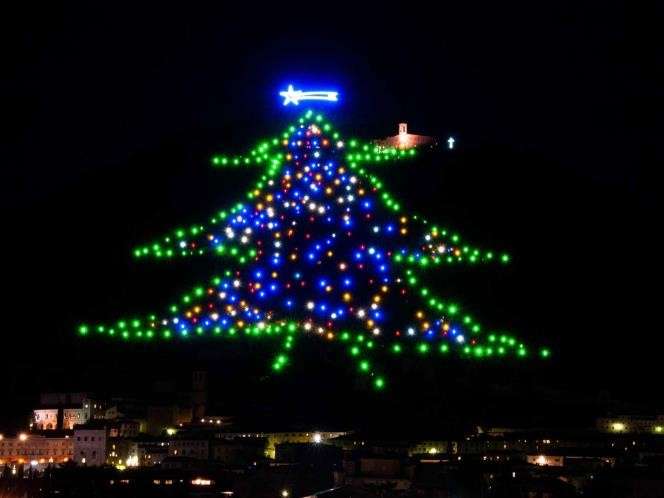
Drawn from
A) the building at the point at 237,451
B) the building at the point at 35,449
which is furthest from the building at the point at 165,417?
the building at the point at 237,451

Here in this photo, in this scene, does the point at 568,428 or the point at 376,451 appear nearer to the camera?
the point at 376,451

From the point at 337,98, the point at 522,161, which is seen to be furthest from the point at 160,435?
the point at 522,161

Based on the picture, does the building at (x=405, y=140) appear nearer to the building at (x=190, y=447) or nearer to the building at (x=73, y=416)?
the building at (x=73, y=416)

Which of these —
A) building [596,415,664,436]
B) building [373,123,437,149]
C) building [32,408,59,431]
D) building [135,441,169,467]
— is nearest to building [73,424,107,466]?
building [135,441,169,467]

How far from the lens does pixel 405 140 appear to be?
3772cm

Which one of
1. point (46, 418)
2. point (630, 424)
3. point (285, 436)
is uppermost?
point (46, 418)

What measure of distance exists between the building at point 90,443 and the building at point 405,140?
18.0 m

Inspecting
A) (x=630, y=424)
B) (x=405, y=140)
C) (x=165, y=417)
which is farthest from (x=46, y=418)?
(x=405, y=140)

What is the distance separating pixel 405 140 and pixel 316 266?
20747 millimetres

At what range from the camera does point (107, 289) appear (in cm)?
3153

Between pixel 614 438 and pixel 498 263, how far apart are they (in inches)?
362

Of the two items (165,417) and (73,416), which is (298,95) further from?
(73,416)

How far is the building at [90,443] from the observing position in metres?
22.2

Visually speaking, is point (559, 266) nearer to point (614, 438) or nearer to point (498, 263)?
point (498, 263)
